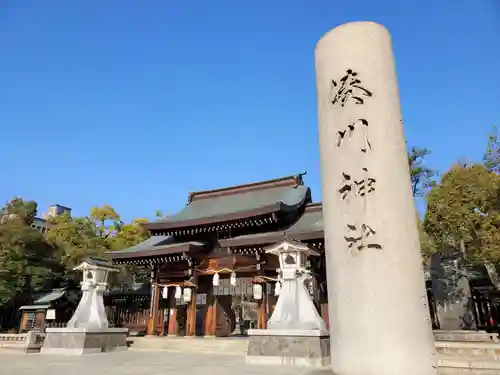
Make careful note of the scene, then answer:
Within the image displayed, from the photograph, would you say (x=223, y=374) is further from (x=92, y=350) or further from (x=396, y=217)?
(x=92, y=350)

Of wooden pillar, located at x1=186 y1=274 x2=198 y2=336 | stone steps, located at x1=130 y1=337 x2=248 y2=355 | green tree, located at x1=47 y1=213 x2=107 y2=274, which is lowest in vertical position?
stone steps, located at x1=130 y1=337 x2=248 y2=355

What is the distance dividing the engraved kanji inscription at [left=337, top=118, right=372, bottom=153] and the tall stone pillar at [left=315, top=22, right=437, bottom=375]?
12 millimetres

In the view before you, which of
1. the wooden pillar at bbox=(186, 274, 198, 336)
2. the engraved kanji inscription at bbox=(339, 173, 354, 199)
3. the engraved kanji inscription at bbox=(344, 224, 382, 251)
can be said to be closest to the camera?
the engraved kanji inscription at bbox=(344, 224, 382, 251)

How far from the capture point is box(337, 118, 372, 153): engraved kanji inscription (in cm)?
480

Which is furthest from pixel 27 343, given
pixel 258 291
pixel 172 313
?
pixel 258 291

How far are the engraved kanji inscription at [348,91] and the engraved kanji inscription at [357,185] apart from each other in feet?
3.27

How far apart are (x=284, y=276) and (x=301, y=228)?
690cm

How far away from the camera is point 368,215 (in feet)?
15.0

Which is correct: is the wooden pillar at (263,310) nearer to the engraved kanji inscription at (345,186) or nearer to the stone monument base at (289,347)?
the stone monument base at (289,347)

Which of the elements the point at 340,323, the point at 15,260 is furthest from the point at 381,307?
the point at 15,260

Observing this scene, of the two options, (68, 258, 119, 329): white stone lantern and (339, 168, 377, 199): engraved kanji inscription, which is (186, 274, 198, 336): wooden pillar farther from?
(339, 168, 377, 199): engraved kanji inscription

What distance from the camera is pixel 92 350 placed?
548 inches

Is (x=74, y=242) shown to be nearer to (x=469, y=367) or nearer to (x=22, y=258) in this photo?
(x=22, y=258)

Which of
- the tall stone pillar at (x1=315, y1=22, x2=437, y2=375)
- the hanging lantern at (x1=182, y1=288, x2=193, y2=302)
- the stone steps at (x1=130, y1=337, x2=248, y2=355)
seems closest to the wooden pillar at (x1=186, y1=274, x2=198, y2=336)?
the hanging lantern at (x1=182, y1=288, x2=193, y2=302)
